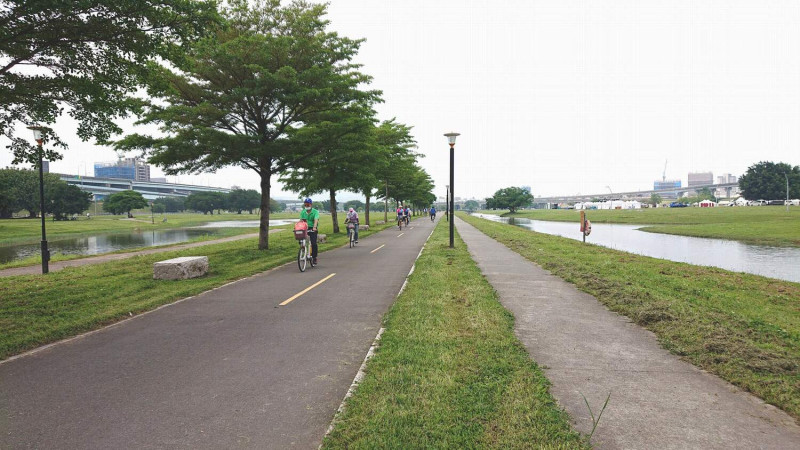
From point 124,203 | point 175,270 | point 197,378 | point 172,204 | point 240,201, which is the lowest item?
point 197,378

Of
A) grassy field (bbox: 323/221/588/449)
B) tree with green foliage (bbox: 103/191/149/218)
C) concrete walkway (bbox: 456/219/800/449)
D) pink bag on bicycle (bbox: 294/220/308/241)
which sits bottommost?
concrete walkway (bbox: 456/219/800/449)

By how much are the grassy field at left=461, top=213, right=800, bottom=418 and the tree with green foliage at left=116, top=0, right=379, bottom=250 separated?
1102cm

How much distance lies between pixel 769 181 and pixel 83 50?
406 ft

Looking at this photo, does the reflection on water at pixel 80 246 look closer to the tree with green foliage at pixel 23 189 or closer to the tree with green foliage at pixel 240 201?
the tree with green foliage at pixel 23 189

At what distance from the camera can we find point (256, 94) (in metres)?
13.5

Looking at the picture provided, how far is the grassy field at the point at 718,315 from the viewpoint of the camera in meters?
4.07

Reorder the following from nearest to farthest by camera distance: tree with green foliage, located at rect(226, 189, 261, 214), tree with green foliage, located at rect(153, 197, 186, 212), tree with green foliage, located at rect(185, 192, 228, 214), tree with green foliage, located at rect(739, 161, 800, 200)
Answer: tree with green foliage, located at rect(739, 161, 800, 200)
tree with green foliage, located at rect(185, 192, 228, 214)
tree with green foliage, located at rect(226, 189, 261, 214)
tree with green foliage, located at rect(153, 197, 186, 212)

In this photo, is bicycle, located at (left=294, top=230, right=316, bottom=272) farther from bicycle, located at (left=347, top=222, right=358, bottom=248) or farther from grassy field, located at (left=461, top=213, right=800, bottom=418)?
grassy field, located at (left=461, top=213, right=800, bottom=418)

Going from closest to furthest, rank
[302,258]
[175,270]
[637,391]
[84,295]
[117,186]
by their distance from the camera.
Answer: [637,391] → [84,295] → [175,270] → [302,258] → [117,186]

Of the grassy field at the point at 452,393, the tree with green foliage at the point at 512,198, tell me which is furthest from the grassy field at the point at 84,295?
the tree with green foliage at the point at 512,198

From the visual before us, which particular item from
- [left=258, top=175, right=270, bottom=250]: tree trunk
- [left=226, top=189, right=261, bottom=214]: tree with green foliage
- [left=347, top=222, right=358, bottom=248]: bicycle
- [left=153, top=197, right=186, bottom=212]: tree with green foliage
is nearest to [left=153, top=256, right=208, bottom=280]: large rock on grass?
[left=258, top=175, right=270, bottom=250]: tree trunk

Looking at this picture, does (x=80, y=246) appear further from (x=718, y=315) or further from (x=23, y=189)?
(x=23, y=189)

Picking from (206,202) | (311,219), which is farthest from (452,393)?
(206,202)

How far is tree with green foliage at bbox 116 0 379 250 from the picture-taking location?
44.1 ft
